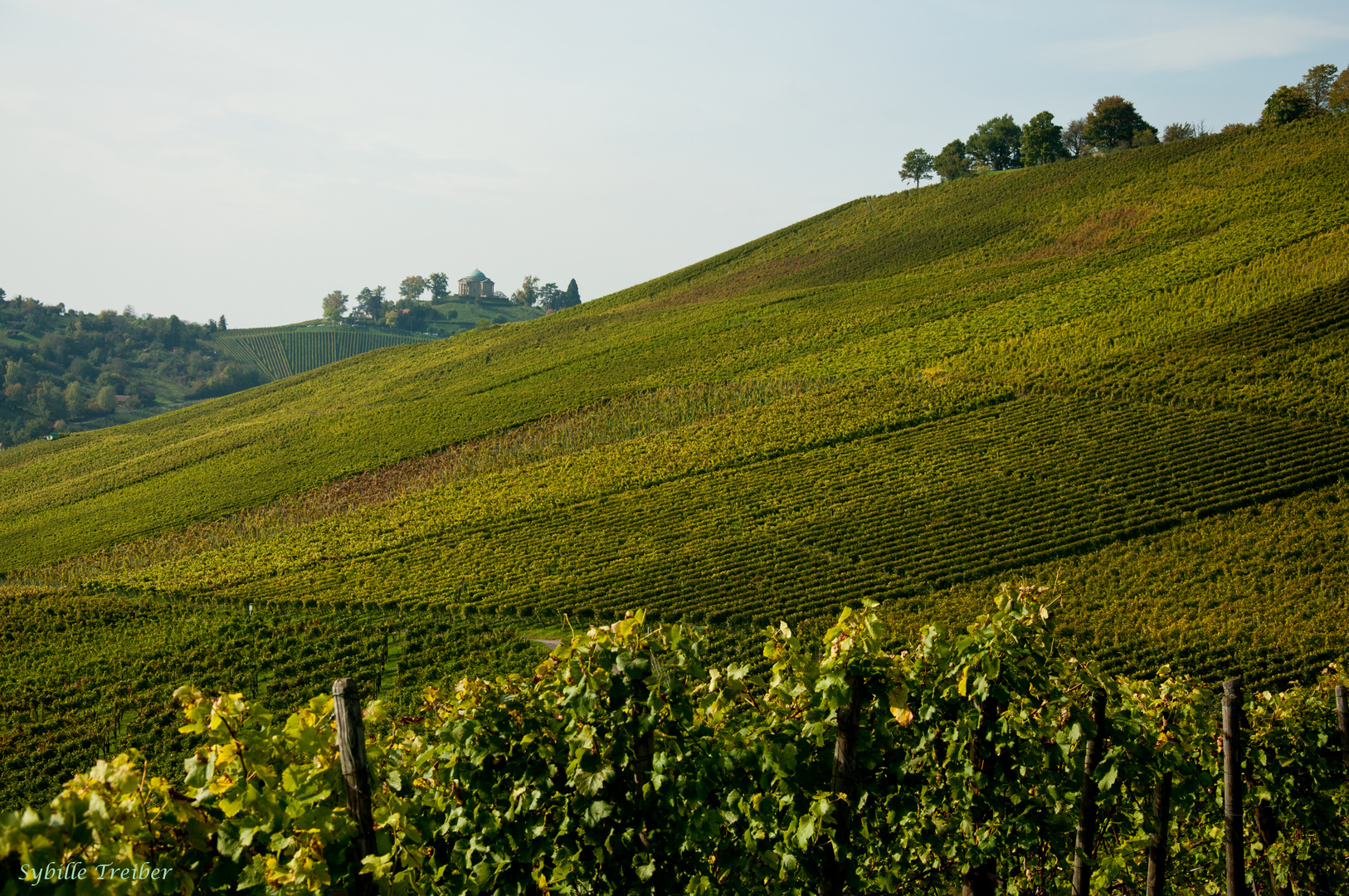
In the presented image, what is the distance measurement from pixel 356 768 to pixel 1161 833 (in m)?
5.61

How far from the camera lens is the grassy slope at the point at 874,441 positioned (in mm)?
29578

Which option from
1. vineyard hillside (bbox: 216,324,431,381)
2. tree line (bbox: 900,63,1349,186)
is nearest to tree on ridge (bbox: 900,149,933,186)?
tree line (bbox: 900,63,1349,186)

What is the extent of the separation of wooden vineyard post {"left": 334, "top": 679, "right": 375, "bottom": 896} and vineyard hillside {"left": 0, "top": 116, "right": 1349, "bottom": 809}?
441 inches

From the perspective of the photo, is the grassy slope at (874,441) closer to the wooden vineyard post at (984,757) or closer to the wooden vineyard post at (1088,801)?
the wooden vineyard post at (1088,801)

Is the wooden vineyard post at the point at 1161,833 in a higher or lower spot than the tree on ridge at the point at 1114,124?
lower

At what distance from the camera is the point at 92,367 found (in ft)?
562

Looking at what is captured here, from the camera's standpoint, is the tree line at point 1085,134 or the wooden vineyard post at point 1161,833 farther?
the tree line at point 1085,134

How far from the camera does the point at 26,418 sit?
14350 centimetres

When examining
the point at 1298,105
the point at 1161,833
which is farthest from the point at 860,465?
the point at 1298,105

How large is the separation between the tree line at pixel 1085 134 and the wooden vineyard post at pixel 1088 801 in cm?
10175

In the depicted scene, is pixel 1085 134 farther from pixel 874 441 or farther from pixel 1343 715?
pixel 1343 715

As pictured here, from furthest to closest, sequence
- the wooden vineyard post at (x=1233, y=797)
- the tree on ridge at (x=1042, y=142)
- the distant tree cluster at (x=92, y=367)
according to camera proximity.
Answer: the distant tree cluster at (x=92, y=367) < the tree on ridge at (x=1042, y=142) < the wooden vineyard post at (x=1233, y=797)

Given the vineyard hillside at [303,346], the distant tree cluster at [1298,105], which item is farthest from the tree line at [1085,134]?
the vineyard hillside at [303,346]

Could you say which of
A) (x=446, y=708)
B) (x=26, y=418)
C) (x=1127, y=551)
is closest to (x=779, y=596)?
(x=1127, y=551)
